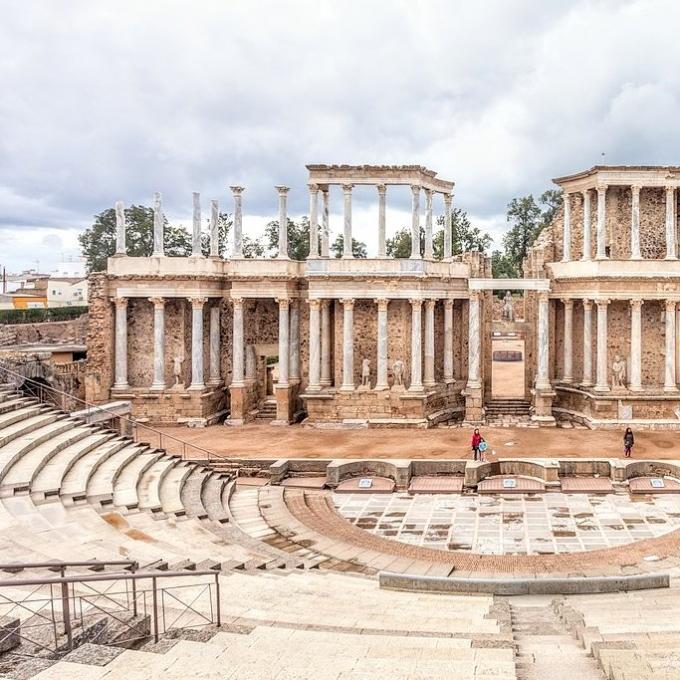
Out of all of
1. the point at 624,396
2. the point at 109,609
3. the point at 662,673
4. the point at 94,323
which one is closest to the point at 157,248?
the point at 94,323

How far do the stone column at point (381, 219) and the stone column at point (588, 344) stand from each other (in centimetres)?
1000

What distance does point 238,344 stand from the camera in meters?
31.4

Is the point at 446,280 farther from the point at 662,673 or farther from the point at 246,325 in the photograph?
the point at 662,673

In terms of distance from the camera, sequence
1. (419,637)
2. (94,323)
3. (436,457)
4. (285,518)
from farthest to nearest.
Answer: (94,323), (436,457), (285,518), (419,637)

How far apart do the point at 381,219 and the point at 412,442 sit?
11333 millimetres

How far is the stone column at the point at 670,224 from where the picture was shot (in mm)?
30016

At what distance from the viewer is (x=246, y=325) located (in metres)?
34.1

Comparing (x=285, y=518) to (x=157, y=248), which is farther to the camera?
(x=157, y=248)

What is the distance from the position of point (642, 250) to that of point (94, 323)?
2712 cm

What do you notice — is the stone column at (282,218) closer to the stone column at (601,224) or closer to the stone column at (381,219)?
the stone column at (381,219)

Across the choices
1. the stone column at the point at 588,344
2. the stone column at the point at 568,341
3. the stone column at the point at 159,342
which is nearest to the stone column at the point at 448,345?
the stone column at the point at 568,341

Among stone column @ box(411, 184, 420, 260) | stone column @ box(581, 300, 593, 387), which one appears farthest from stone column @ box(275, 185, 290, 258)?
stone column @ box(581, 300, 593, 387)

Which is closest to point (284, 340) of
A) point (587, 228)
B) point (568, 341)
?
point (568, 341)

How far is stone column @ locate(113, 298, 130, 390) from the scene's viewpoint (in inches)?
1225
